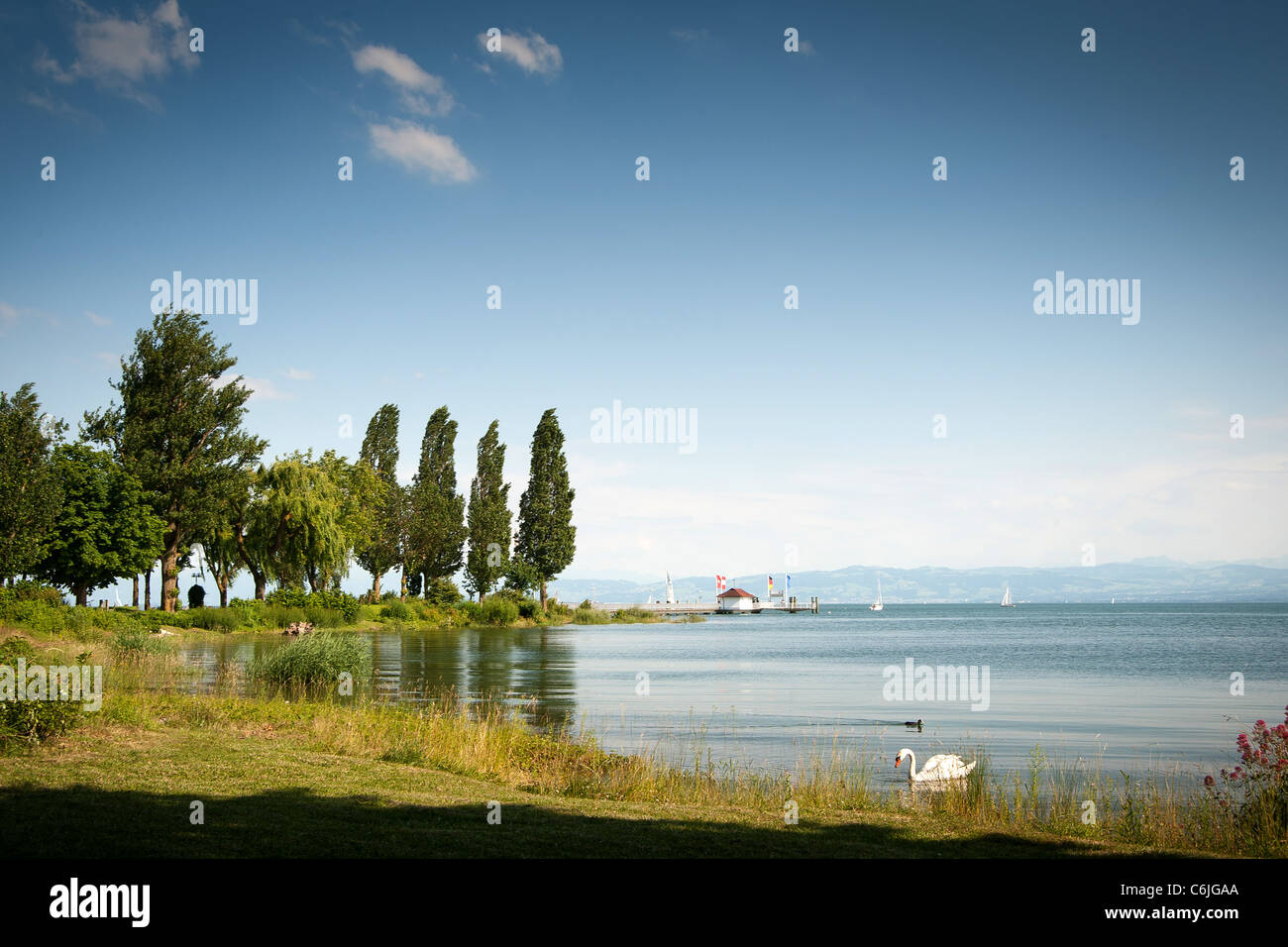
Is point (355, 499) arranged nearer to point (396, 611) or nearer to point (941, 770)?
point (396, 611)

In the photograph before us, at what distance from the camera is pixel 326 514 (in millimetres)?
59406

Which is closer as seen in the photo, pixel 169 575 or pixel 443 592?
pixel 169 575

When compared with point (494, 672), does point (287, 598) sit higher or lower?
higher

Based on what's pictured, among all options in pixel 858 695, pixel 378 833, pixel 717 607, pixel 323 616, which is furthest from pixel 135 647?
pixel 717 607

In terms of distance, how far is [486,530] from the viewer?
79188 mm

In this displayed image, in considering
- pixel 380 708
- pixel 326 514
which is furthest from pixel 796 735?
pixel 326 514

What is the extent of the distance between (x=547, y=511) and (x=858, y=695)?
5577 centimetres

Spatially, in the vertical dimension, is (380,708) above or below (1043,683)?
above

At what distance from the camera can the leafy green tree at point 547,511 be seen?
82812 mm

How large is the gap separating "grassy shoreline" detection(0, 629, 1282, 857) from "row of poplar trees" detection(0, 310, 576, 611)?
3055 cm

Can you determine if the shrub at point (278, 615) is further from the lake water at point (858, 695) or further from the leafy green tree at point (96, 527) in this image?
the leafy green tree at point (96, 527)
